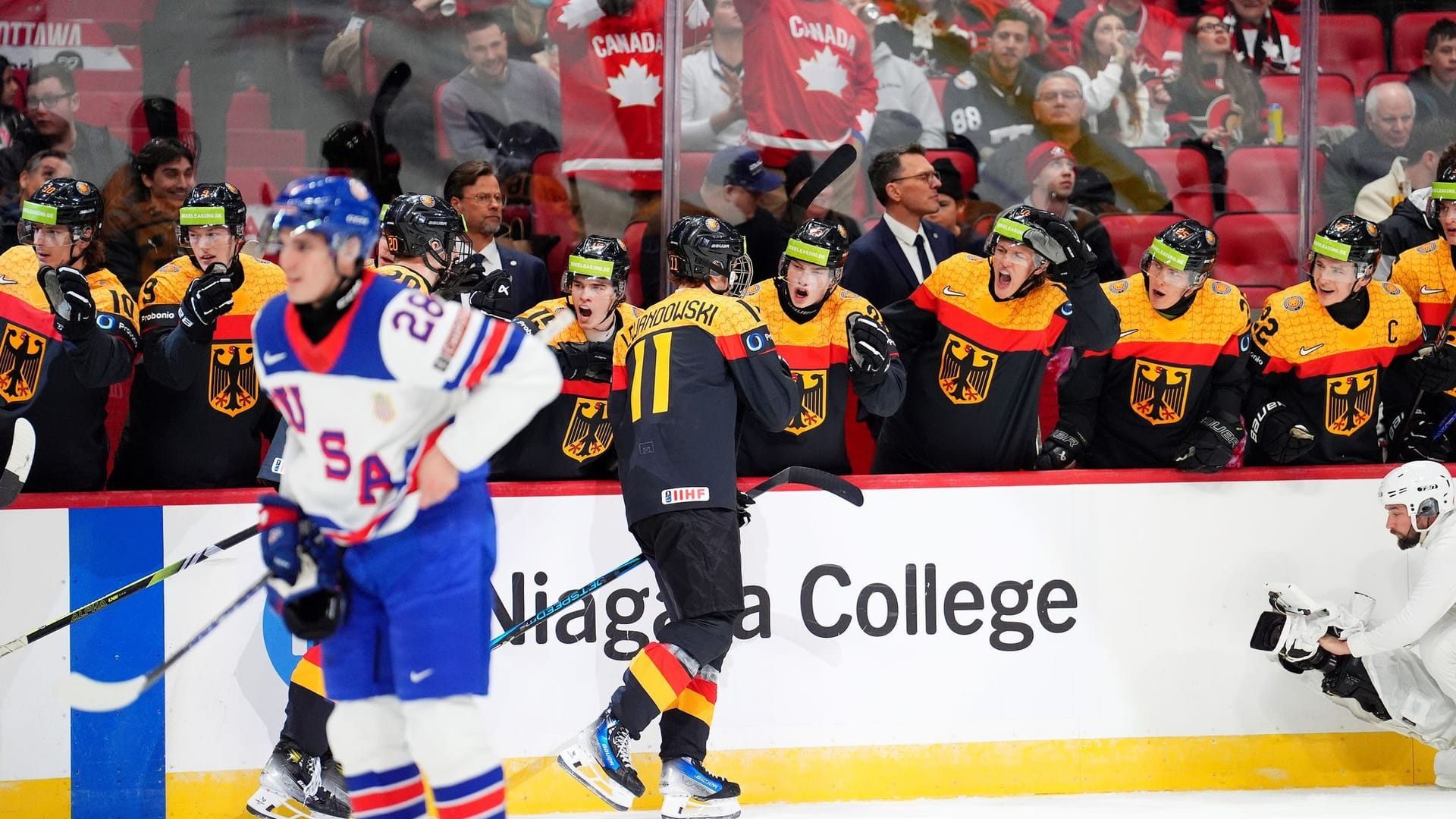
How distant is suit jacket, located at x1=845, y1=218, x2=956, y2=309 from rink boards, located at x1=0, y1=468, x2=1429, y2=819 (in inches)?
32.5

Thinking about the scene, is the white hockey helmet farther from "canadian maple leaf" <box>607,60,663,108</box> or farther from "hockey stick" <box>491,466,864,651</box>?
"canadian maple leaf" <box>607,60,663,108</box>

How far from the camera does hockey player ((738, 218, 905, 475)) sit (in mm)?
4004

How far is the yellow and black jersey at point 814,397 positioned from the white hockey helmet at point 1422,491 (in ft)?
4.53

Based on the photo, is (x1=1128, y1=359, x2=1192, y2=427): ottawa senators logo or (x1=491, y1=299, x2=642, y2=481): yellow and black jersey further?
(x1=1128, y1=359, x2=1192, y2=427): ottawa senators logo

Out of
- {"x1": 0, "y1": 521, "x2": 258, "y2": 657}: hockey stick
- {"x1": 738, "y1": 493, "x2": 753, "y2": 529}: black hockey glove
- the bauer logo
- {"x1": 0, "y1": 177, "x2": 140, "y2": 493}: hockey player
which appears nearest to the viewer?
{"x1": 0, "y1": 521, "x2": 258, "y2": 657}: hockey stick

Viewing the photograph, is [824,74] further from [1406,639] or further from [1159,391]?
[1406,639]

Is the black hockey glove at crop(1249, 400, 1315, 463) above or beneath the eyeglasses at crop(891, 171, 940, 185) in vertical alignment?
beneath

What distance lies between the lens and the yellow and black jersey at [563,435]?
157 inches

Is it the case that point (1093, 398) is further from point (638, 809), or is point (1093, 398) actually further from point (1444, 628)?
point (638, 809)

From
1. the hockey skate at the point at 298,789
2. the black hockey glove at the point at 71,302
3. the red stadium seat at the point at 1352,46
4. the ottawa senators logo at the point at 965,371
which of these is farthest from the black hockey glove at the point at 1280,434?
the black hockey glove at the point at 71,302

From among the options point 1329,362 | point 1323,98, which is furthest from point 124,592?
point 1323,98

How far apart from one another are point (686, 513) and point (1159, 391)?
1.55 metres

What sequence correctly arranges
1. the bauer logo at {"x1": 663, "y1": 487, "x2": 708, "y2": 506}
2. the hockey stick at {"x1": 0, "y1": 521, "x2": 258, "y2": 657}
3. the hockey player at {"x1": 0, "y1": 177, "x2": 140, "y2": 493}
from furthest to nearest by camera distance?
the hockey player at {"x1": 0, "y1": 177, "x2": 140, "y2": 493}
the bauer logo at {"x1": 663, "y1": 487, "x2": 708, "y2": 506}
the hockey stick at {"x1": 0, "y1": 521, "x2": 258, "y2": 657}

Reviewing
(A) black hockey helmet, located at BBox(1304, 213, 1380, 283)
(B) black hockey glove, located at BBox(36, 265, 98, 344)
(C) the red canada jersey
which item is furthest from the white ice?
(C) the red canada jersey
